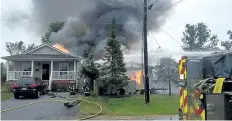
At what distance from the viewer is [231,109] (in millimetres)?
4484

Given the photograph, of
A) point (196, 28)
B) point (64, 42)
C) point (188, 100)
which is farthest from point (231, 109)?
point (196, 28)

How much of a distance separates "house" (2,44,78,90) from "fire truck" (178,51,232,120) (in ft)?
66.8

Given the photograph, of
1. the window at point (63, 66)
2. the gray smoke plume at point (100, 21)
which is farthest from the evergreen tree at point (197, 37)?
the window at point (63, 66)

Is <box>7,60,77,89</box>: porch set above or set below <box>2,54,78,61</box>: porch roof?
below

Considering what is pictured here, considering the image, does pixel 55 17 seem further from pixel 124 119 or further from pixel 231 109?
pixel 231 109

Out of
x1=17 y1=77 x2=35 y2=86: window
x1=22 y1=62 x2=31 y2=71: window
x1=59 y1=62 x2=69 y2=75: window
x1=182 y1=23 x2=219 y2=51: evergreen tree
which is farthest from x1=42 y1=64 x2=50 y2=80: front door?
x1=182 y1=23 x2=219 y2=51: evergreen tree

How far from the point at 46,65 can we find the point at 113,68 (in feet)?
32.6

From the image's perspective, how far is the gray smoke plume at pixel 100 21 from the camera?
3853cm

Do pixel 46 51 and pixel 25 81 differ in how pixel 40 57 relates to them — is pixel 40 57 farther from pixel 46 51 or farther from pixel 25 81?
pixel 25 81

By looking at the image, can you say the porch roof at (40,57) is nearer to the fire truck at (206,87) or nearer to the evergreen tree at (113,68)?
the evergreen tree at (113,68)

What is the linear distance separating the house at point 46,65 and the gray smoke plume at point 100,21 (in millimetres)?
9921

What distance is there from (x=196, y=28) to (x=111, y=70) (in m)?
24.9

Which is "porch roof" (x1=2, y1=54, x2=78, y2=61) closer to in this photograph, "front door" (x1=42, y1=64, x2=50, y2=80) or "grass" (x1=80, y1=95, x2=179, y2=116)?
"front door" (x1=42, y1=64, x2=50, y2=80)

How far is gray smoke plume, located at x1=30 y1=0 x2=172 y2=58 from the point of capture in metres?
38.5
